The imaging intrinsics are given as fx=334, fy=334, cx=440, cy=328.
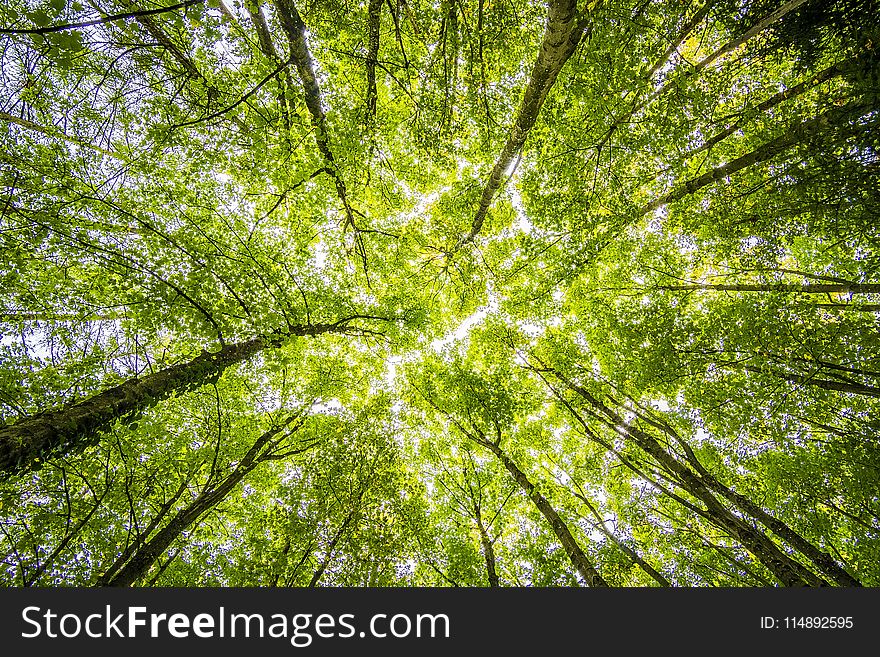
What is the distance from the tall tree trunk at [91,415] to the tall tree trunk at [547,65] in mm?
5702

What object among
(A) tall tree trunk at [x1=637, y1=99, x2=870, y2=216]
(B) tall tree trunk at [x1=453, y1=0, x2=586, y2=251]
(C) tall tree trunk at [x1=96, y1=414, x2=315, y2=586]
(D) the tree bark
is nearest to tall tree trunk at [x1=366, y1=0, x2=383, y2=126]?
(B) tall tree trunk at [x1=453, y1=0, x2=586, y2=251]

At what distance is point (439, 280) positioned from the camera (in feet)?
34.0

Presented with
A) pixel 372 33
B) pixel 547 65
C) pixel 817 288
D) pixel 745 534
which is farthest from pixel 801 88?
pixel 745 534

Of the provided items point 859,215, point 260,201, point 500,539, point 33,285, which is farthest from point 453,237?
point 500,539

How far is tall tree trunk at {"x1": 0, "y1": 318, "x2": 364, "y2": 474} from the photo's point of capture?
3545 mm

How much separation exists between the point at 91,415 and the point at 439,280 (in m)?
7.99

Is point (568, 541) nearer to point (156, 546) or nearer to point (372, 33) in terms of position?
point (156, 546)

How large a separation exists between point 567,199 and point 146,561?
30.9 feet

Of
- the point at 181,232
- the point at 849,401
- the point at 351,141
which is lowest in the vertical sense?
the point at 849,401

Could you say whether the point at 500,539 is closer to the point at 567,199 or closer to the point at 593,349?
the point at 593,349

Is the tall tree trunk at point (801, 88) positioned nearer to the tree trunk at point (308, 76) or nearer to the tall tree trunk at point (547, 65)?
the tall tree trunk at point (547, 65)

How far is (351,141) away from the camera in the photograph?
Result: 597 centimetres

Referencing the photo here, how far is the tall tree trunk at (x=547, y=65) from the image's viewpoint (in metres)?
4.15

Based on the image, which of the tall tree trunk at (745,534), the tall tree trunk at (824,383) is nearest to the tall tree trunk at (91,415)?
the tall tree trunk at (745,534)
